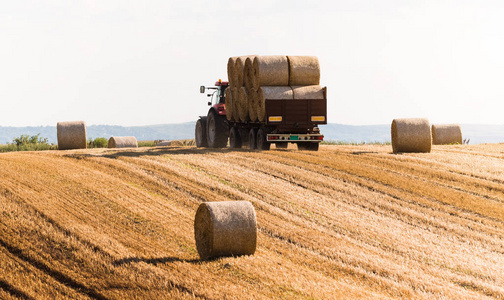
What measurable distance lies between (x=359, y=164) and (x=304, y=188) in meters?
3.46

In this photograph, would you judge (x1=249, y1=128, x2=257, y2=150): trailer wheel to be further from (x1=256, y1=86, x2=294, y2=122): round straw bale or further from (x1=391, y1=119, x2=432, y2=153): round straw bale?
(x1=391, y1=119, x2=432, y2=153): round straw bale

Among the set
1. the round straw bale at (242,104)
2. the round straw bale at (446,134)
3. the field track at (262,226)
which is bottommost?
the field track at (262,226)

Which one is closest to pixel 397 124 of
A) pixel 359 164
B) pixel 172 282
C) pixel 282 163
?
pixel 359 164

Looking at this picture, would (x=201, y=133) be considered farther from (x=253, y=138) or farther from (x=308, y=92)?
(x=308, y=92)

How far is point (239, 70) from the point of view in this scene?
2164cm

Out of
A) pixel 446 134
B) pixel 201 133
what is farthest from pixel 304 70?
pixel 446 134

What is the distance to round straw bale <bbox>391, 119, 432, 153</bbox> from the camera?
64.6 feet

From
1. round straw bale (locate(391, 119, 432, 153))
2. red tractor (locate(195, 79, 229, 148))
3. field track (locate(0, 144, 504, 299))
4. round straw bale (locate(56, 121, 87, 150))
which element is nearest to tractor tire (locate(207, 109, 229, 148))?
red tractor (locate(195, 79, 229, 148))

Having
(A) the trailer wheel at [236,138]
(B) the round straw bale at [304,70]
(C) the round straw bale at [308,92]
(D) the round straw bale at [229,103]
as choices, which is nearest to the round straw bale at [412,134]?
(C) the round straw bale at [308,92]

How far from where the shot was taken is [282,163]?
1700 cm

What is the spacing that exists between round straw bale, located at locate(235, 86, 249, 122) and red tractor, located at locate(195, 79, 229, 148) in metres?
1.62

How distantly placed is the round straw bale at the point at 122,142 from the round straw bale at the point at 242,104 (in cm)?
588

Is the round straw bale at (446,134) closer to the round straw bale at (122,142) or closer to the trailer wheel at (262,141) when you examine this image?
the trailer wheel at (262,141)

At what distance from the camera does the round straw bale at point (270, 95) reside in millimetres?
19656
